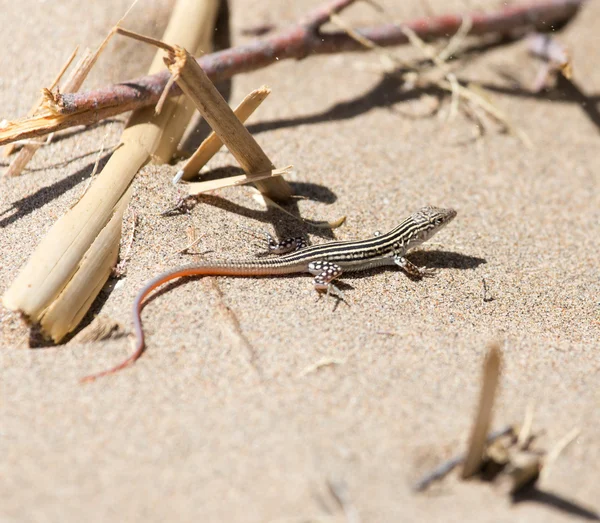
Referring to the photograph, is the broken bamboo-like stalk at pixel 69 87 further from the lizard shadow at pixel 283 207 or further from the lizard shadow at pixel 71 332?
the lizard shadow at pixel 71 332

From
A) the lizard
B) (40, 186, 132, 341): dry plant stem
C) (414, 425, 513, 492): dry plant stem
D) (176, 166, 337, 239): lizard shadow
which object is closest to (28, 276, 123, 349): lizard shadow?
(40, 186, 132, 341): dry plant stem

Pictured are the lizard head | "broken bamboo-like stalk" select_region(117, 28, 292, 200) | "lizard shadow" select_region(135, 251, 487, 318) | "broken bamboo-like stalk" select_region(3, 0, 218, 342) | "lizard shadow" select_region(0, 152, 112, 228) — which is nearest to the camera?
"broken bamboo-like stalk" select_region(3, 0, 218, 342)

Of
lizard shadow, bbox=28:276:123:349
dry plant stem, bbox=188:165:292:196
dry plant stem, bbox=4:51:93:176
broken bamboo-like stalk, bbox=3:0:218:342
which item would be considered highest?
dry plant stem, bbox=4:51:93:176

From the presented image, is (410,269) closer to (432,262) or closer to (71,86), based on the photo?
(432,262)

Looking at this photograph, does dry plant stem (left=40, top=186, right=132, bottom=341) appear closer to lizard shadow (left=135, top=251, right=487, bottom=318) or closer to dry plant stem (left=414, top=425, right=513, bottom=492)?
lizard shadow (left=135, top=251, right=487, bottom=318)

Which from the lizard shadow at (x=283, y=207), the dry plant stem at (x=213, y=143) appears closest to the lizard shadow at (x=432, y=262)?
the lizard shadow at (x=283, y=207)

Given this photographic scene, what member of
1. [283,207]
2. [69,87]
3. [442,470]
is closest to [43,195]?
[69,87]
